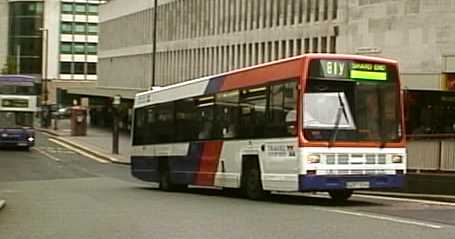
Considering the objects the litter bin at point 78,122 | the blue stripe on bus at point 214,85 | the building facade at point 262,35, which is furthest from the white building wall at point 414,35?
the litter bin at point 78,122

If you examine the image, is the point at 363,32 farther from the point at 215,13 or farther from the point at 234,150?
the point at 215,13

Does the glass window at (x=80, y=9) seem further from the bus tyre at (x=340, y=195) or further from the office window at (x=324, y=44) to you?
the bus tyre at (x=340, y=195)

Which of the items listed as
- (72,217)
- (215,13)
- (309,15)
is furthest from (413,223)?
(215,13)

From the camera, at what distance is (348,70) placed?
18.6 meters

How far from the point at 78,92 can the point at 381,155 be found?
67601mm

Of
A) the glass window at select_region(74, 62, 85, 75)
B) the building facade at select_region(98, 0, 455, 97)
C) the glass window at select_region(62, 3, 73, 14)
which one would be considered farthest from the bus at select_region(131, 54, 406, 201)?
the glass window at select_region(62, 3, 73, 14)

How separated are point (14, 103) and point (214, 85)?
29.8 meters

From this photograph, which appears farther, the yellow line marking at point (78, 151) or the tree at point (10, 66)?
the tree at point (10, 66)

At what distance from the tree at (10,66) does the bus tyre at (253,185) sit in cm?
8670

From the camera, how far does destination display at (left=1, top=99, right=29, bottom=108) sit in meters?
50.0

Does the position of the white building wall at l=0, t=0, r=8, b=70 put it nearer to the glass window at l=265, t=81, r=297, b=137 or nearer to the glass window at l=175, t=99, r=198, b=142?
the glass window at l=175, t=99, r=198, b=142

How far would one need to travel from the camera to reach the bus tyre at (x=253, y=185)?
20281 mm

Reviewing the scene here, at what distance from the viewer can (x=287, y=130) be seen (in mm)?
18562

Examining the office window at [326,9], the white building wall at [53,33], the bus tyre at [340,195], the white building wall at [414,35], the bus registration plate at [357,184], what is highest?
the white building wall at [53,33]
